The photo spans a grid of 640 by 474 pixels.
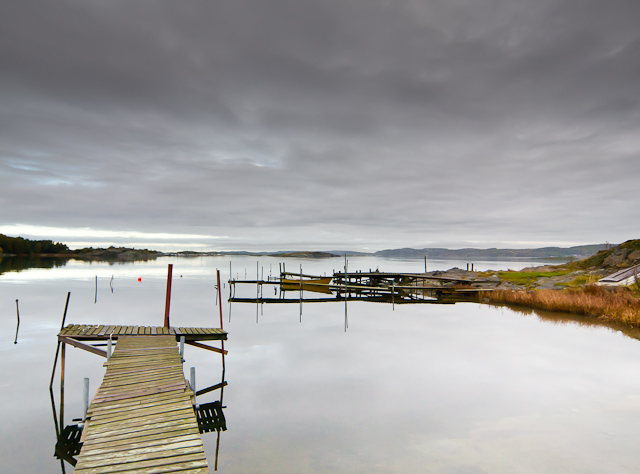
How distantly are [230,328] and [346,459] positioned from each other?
20632 millimetres

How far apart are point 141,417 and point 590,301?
1318 inches

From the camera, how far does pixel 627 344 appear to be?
20.8m

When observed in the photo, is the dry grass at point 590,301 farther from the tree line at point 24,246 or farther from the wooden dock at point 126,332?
the tree line at point 24,246

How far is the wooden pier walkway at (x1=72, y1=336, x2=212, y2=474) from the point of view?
21.7ft

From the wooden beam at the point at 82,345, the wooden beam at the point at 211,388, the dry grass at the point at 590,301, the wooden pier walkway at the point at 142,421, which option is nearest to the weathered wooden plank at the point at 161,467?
the wooden pier walkway at the point at 142,421

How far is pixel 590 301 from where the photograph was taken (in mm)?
29016

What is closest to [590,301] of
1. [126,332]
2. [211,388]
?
[211,388]

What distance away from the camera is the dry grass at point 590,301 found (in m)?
26.1

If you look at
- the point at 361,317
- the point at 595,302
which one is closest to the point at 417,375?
the point at 361,317

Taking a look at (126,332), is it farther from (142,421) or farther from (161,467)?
(161,467)

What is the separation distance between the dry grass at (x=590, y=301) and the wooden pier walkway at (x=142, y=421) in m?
29.5

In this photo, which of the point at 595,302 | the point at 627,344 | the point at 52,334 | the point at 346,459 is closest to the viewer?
the point at 346,459

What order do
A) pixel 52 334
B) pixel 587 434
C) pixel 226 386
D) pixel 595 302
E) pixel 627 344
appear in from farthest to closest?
1. pixel 595 302
2. pixel 52 334
3. pixel 627 344
4. pixel 226 386
5. pixel 587 434

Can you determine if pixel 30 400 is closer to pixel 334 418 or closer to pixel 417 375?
pixel 334 418
